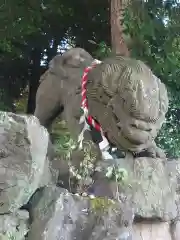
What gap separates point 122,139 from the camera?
100 cm

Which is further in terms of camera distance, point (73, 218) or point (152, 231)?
point (152, 231)

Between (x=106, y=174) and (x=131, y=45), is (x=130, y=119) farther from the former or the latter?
(x=131, y=45)

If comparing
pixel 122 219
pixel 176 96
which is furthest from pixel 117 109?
pixel 176 96

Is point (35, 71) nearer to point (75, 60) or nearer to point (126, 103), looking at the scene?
point (75, 60)

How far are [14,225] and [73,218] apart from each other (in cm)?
12

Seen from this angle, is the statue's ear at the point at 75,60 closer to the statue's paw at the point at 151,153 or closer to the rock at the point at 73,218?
the statue's paw at the point at 151,153

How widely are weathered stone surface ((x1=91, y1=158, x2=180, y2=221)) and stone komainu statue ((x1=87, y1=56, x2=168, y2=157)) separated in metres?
0.04

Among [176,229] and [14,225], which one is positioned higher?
[14,225]

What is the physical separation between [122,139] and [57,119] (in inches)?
19.7

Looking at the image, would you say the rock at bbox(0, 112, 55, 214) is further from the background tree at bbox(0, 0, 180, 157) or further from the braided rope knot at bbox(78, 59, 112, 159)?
the background tree at bbox(0, 0, 180, 157)

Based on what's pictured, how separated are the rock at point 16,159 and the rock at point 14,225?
0.01m

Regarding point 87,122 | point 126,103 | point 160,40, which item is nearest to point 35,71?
point 160,40

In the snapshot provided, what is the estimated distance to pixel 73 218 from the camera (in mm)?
718

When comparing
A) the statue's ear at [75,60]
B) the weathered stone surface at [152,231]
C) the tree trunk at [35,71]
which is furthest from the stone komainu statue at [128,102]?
the tree trunk at [35,71]
